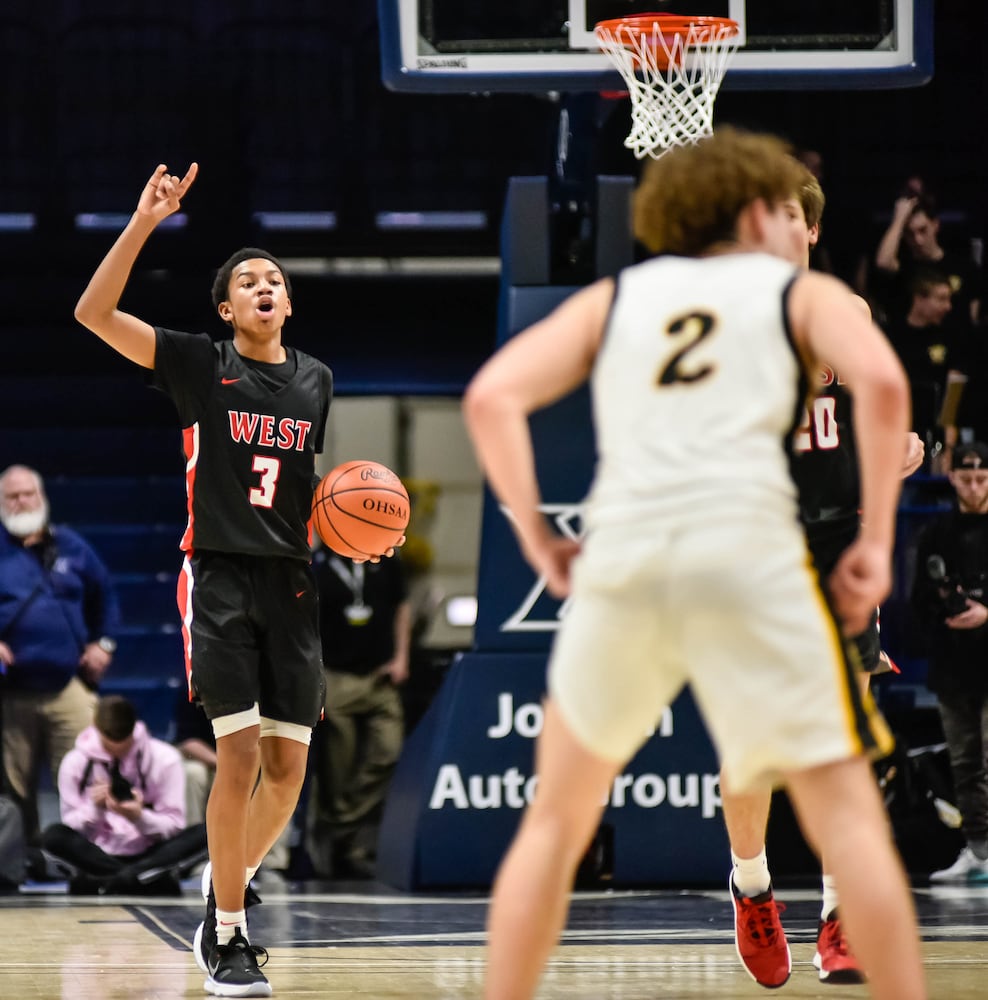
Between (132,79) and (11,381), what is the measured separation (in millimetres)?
2750

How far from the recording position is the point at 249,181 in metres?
13.4

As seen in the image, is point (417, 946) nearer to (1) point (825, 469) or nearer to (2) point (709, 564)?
(1) point (825, 469)

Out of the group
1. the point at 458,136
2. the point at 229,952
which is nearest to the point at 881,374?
the point at 229,952

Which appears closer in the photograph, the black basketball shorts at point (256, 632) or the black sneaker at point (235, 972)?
the black sneaker at point (235, 972)

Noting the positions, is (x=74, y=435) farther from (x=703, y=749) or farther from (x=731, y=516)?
(x=731, y=516)

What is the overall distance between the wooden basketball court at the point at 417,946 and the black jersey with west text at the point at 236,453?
1272 mm

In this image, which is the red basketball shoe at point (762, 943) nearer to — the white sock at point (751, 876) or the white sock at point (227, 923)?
the white sock at point (751, 876)

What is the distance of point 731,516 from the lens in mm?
3078

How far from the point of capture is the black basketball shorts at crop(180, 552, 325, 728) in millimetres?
4988

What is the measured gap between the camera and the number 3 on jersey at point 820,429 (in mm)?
4938

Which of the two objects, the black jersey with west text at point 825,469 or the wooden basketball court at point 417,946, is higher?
the black jersey with west text at point 825,469

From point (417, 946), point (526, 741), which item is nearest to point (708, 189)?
point (417, 946)

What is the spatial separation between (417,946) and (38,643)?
426 centimetres

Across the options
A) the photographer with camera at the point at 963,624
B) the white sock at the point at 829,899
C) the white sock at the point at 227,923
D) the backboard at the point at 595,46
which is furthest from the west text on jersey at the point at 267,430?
the photographer with camera at the point at 963,624
